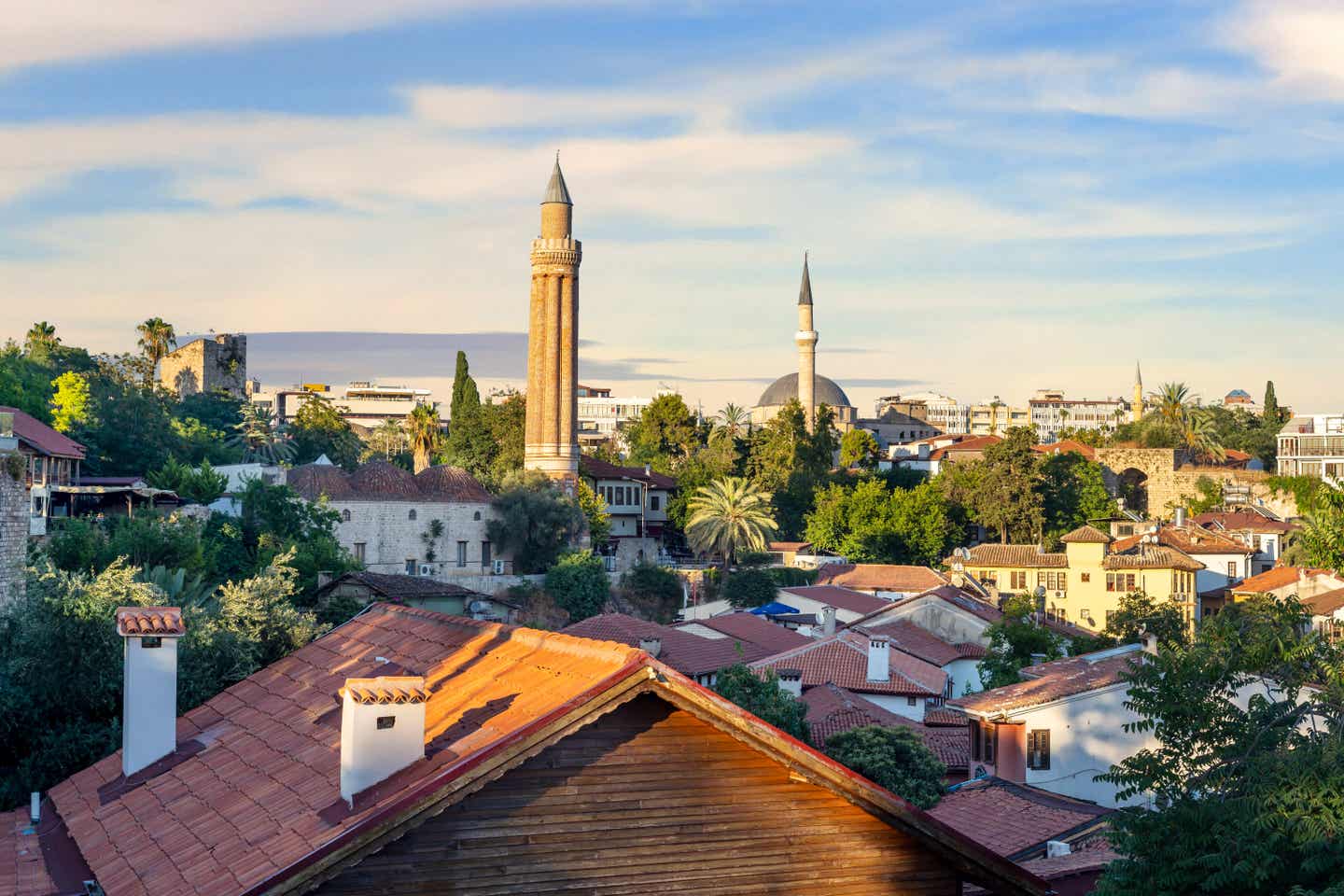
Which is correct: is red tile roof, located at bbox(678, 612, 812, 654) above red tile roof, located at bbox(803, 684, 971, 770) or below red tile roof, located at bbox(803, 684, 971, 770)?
above

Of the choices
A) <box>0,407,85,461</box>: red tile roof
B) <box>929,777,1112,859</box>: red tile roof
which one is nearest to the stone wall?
<box>0,407,85,461</box>: red tile roof

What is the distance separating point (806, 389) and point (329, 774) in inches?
4360

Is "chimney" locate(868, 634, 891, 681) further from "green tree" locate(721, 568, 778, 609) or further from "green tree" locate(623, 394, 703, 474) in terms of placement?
"green tree" locate(623, 394, 703, 474)

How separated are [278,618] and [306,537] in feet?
78.1

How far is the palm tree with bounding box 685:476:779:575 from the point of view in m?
72.4

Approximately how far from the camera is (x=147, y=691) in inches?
534

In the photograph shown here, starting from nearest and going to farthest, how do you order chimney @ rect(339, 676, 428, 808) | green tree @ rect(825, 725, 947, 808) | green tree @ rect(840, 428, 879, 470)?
chimney @ rect(339, 676, 428, 808) → green tree @ rect(825, 725, 947, 808) → green tree @ rect(840, 428, 879, 470)

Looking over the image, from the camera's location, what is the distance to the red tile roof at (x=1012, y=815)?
19.7 metres

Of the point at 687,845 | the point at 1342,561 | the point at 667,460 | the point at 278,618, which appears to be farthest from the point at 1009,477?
the point at 687,845

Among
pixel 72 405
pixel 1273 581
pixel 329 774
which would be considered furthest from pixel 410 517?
pixel 329 774

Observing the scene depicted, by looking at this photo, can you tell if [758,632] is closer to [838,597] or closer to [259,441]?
[838,597]

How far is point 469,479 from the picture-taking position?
6469cm

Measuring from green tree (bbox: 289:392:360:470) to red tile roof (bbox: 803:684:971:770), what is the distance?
48.3 meters

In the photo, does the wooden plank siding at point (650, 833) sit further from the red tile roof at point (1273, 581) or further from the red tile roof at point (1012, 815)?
the red tile roof at point (1273, 581)
